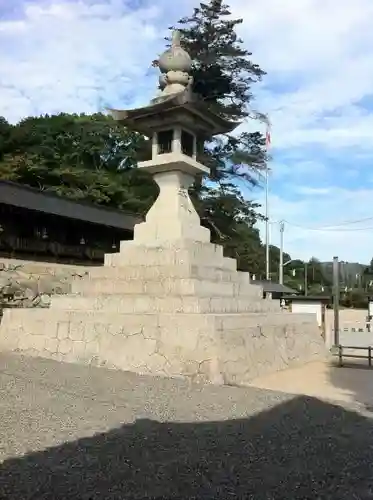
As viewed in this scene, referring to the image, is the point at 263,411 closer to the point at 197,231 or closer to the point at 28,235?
the point at 197,231

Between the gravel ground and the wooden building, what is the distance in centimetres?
905

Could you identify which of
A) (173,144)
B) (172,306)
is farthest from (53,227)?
(172,306)

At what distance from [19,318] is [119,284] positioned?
6.67ft

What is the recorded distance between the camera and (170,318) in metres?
8.12

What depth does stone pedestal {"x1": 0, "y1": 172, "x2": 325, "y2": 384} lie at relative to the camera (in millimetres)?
7969

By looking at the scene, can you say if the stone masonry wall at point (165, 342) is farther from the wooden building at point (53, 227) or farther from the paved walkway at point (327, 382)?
the wooden building at point (53, 227)

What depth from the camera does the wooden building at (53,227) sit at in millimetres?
15500

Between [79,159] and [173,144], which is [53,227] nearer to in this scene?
[173,144]

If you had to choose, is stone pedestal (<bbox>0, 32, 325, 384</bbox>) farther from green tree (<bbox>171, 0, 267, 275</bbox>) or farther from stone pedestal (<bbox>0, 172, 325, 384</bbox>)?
green tree (<bbox>171, 0, 267, 275</bbox>)

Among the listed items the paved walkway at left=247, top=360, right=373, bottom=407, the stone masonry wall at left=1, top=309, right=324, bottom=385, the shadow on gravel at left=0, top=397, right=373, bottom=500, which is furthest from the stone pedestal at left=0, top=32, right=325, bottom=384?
the shadow on gravel at left=0, top=397, right=373, bottom=500

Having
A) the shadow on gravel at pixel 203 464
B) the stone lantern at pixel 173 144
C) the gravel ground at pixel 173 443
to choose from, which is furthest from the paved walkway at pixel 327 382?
the stone lantern at pixel 173 144

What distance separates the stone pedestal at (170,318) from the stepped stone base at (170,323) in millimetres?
17

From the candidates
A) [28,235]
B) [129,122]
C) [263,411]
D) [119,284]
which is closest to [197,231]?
[119,284]

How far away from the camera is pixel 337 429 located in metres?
5.25
